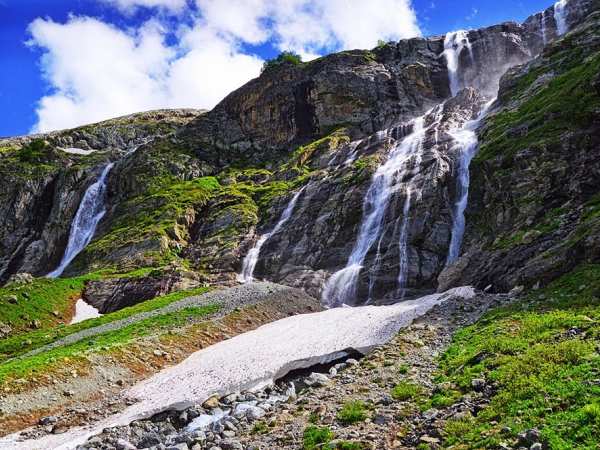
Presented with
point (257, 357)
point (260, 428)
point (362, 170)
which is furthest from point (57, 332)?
point (362, 170)

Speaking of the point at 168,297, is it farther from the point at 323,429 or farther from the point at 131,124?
the point at 131,124

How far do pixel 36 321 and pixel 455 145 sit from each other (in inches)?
1855

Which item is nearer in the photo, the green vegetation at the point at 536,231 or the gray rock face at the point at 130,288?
the green vegetation at the point at 536,231

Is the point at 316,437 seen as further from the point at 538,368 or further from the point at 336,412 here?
the point at 538,368

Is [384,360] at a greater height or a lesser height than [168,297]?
lesser

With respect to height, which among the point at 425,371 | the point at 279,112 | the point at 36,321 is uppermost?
the point at 279,112

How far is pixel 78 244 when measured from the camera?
7994cm

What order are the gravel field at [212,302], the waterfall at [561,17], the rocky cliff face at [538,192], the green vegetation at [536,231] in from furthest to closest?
the waterfall at [561,17] < the gravel field at [212,302] < the green vegetation at [536,231] < the rocky cliff face at [538,192]

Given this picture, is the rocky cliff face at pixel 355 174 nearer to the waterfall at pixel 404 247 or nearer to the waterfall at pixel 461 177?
the waterfall at pixel 404 247

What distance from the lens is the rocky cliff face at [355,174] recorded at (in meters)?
39.8

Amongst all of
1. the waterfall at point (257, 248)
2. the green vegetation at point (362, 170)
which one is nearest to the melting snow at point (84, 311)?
the waterfall at point (257, 248)

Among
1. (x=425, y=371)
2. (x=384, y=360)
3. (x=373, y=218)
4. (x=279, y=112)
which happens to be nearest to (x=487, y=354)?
(x=425, y=371)

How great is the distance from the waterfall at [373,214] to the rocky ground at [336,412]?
21.3m

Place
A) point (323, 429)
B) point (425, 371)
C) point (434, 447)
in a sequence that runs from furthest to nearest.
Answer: point (425, 371)
point (323, 429)
point (434, 447)
